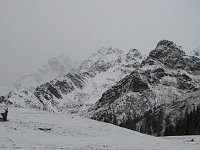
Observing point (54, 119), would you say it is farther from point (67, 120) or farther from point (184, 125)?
point (184, 125)

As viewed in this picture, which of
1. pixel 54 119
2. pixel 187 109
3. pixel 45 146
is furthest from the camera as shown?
pixel 187 109

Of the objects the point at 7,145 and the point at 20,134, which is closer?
the point at 7,145

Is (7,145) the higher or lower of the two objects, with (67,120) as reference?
lower

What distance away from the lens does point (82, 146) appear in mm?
32281

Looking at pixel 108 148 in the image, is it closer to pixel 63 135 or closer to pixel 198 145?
pixel 63 135

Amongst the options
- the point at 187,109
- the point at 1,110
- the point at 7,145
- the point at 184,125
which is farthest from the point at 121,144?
the point at 187,109

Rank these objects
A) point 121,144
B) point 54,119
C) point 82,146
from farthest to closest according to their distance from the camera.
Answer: point 54,119 → point 121,144 → point 82,146

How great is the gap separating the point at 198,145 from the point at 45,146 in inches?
840

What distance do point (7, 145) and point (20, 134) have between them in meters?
5.33

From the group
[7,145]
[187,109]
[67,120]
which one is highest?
[187,109]

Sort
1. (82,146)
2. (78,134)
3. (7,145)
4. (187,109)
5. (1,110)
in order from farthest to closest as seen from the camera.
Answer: (187,109), (1,110), (78,134), (82,146), (7,145)

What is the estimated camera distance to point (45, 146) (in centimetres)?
2980

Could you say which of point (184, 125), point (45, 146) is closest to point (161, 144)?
point (45, 146)

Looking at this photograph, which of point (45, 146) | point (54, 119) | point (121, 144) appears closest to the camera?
point (45, 146)
